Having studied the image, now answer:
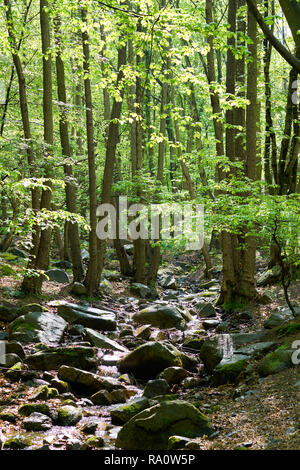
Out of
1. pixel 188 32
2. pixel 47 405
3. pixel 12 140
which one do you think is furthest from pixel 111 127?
pixel 47 405

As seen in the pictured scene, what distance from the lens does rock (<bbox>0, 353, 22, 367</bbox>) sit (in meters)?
6.71

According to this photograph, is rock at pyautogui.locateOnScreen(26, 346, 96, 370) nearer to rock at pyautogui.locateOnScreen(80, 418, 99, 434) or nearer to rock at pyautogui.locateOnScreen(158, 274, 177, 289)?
rock at pyautogui.locateOnScreen(80, 418, 99, 434)

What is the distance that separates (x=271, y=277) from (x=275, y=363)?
22.1 ft

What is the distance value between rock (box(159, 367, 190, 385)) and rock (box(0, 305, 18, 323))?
3.79 meters

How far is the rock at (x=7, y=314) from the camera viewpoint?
8.79 meters

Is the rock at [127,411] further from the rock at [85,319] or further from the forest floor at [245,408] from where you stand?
the rock at [85,319]

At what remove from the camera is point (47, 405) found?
556 cm

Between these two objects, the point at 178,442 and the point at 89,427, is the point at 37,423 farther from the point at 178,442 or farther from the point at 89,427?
the point at 178,442

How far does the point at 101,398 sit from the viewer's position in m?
6.18

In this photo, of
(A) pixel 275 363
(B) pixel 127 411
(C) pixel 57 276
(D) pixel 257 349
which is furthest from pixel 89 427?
(C) pixel 57 276

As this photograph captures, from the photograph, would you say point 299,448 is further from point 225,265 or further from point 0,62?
point 0,62

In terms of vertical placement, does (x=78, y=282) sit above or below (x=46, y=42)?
below

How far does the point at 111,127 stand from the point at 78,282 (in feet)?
16.9

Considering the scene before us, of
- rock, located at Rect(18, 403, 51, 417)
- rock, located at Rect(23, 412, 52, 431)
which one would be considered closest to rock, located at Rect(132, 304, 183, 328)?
rock, located at Rect(18, 403, 51, 417)
